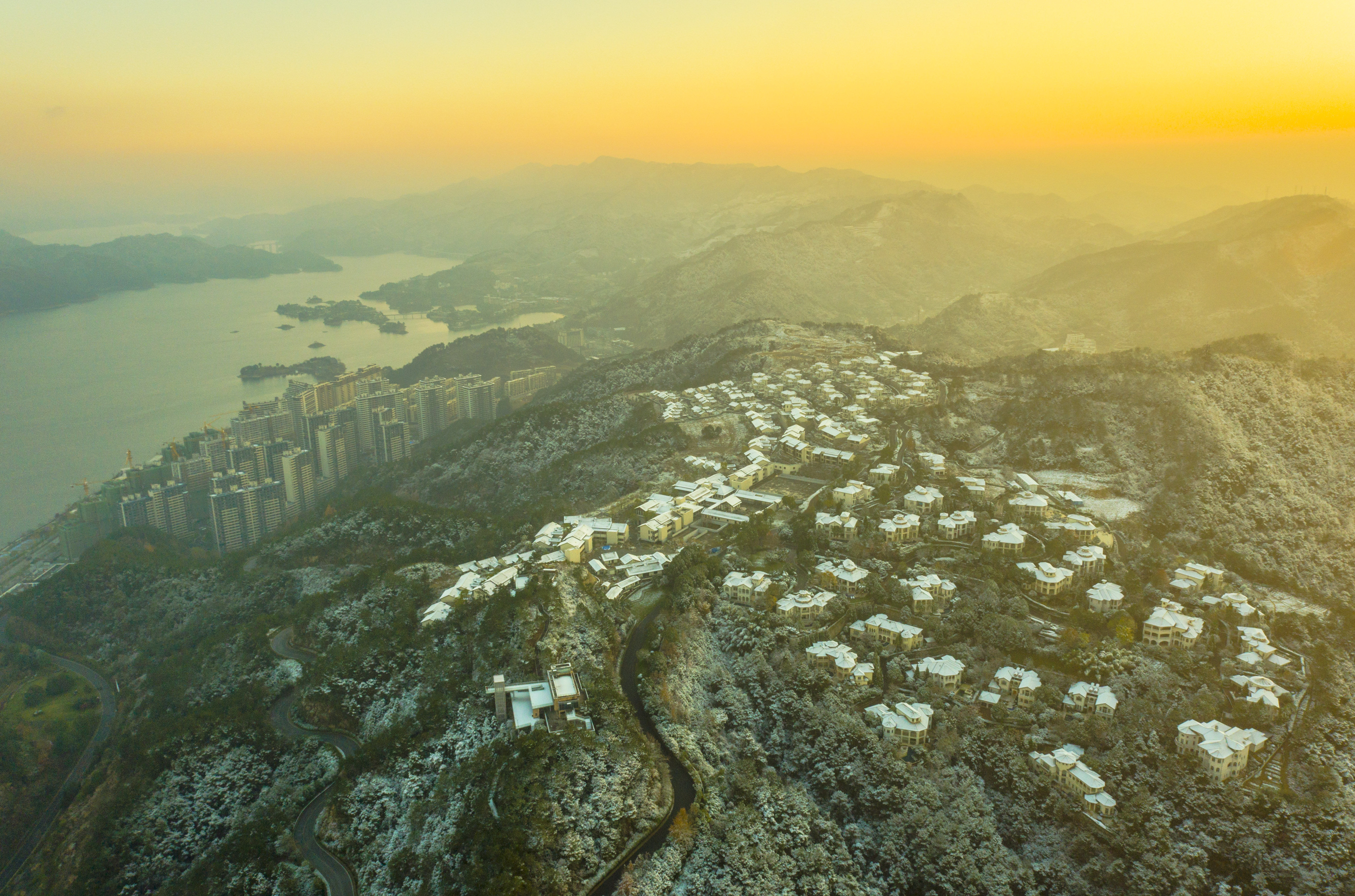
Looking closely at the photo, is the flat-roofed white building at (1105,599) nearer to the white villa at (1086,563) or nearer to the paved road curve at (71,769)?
the white villa at (1086,563)

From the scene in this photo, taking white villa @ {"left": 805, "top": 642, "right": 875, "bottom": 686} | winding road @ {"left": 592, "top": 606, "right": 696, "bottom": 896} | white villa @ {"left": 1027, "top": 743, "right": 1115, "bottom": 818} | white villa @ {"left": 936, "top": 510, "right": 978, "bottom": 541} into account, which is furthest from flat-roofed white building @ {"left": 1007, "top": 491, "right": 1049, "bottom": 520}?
winding road @ {"left": 592, "top": 606, "right": 696, "bottom": 896}

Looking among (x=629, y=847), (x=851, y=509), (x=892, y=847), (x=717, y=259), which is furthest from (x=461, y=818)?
(x=717, y=259)

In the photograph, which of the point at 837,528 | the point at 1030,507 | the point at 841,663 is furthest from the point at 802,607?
the point at 1030,507

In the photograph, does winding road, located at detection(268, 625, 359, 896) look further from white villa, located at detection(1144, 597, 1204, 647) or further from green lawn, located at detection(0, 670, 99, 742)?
white villa, located at detection(1144, 597, 1204, 647)

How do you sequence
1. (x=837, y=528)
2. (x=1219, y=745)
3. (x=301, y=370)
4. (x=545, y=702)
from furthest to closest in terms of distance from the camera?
(x=301, y=370)
(x=837, y=528)
(x=545, y=702)
(x=1219, y=745)

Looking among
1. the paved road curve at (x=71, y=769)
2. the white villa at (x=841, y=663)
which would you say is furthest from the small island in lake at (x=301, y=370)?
the white villa at (x=841, y=663)

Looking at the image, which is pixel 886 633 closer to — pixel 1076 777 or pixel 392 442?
pixel 1076 777
